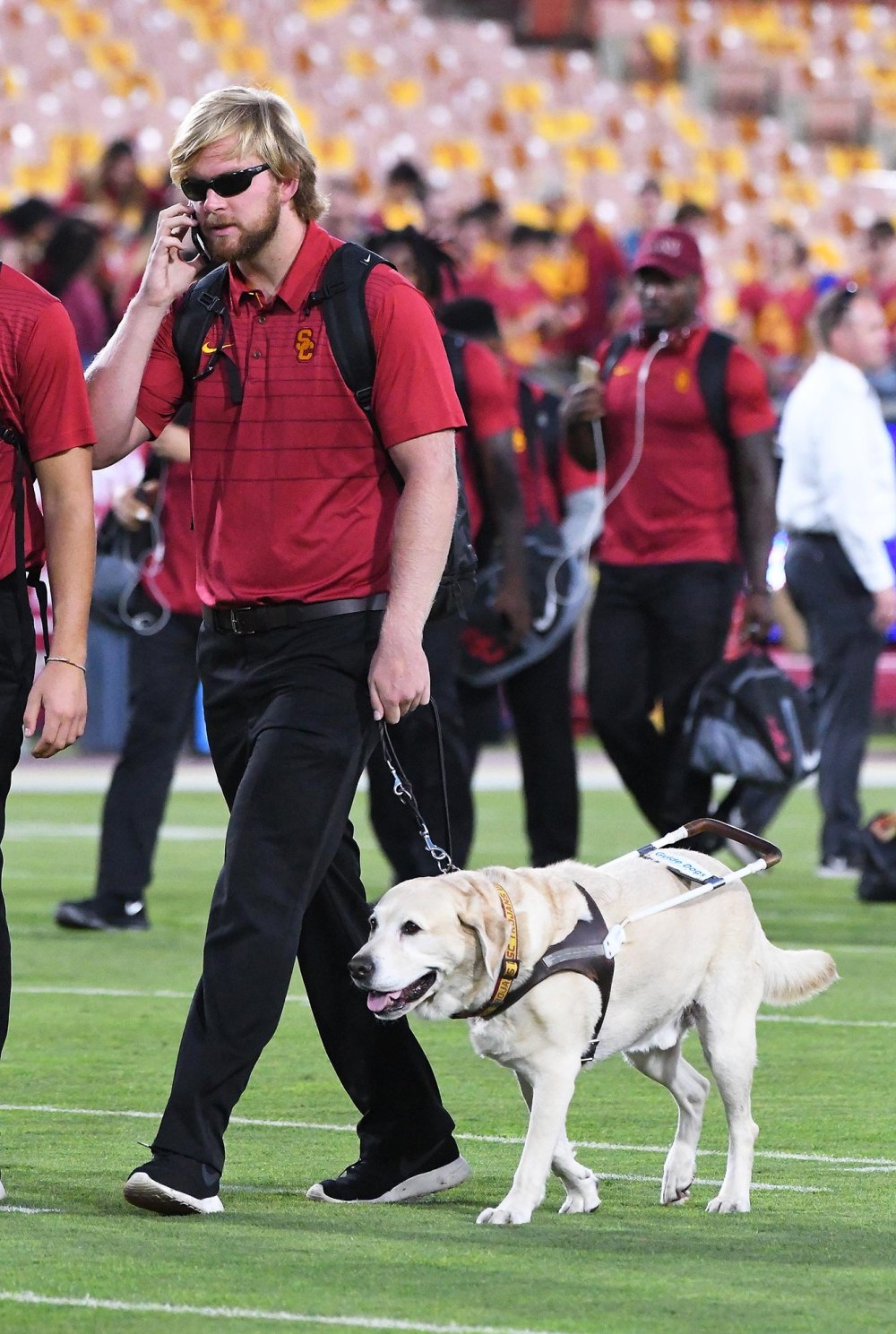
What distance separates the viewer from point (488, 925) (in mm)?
4469

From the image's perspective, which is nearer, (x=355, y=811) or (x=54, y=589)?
(x=54, y=589)

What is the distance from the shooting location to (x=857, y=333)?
10.8 meters

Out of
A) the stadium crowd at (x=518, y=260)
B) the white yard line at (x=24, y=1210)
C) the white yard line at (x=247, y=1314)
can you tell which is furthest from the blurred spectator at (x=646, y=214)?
the white yard line at (x=247, y=1314)

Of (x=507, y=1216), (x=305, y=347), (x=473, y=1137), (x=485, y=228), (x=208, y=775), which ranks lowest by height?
(x=208, y=775)

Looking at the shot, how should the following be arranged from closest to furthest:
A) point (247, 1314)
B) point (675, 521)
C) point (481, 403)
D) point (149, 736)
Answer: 1. point (247, 1314)
2. point (481, 403)
3. point (149, 736)
4. point (675, 521)

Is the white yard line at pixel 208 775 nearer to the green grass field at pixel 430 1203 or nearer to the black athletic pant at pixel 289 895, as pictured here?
the green grass field at pixel 430 1203

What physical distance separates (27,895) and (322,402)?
602 centimetres

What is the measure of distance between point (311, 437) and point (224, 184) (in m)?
0.51

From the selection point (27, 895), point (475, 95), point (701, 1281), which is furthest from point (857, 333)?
point (475, 95)

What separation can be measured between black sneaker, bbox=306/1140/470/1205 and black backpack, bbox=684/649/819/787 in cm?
423

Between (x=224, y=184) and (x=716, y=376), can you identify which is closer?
(x=224, y=184)

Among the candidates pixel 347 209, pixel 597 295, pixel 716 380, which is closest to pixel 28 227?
pixel 347 209

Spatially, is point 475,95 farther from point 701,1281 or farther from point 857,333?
point 701,1281

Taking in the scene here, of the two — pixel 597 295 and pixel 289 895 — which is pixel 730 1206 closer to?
pixel 289 895
